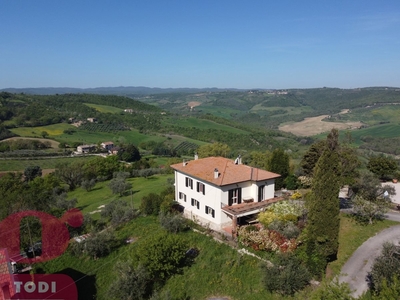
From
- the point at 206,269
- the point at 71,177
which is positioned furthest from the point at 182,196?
the point at 71,177

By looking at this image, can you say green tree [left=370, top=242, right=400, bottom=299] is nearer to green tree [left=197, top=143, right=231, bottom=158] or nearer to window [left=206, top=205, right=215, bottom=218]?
window [left=206, top=205, right=215, bottom=218]

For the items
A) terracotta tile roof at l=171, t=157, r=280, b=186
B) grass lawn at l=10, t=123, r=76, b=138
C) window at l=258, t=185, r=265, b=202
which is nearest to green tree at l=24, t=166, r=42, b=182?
grass lawn at l=10, t=123, r=76, b=138

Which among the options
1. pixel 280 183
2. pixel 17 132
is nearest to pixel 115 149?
pixel 17 132

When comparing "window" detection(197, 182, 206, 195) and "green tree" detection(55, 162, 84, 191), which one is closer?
"window" detection(197, 182, 206, 195)

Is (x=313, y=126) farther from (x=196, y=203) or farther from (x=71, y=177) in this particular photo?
(x=196, y=203)

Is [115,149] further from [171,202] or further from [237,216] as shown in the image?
[237,216]

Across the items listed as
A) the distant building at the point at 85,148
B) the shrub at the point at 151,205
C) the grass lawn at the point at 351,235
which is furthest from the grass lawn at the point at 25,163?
the grass lawn at the point at 351,235
